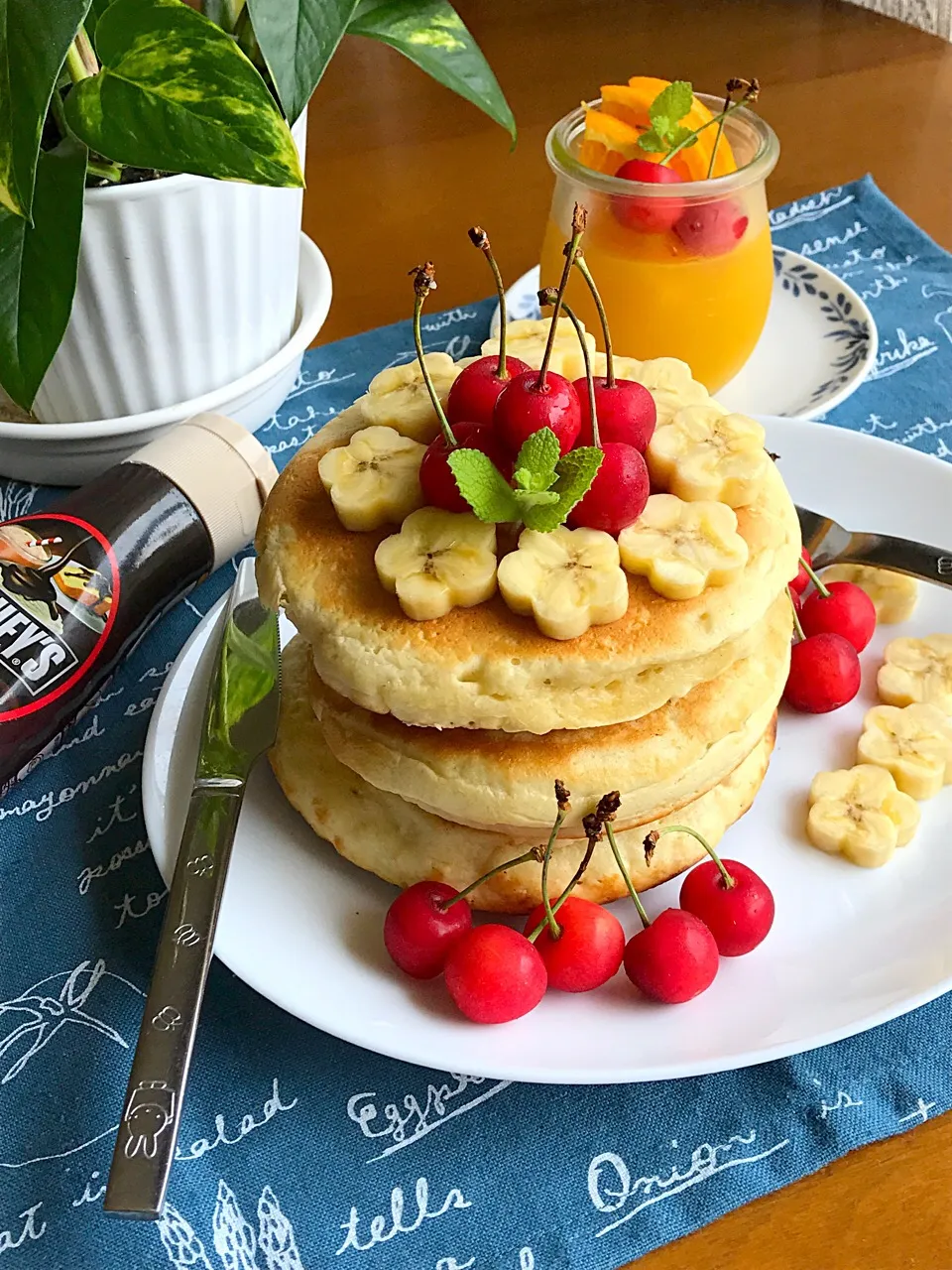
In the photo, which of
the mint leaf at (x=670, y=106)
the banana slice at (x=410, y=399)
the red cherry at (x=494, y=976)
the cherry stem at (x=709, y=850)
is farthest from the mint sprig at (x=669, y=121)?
the red cherry at (x=494, y=976)

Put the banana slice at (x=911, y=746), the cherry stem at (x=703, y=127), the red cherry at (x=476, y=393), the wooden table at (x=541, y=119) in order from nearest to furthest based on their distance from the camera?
the red cherry at (x=476, y=393)
the banana slice at (x=911, y=746)
the cherry stem at (x=703, y=127)
the wooden table at (x=541, y=119)

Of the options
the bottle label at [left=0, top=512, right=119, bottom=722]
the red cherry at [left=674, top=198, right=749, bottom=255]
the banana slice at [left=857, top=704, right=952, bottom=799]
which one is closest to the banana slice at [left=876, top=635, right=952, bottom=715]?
the banana slice at [left=857, top=704, right=952, bottom=799]

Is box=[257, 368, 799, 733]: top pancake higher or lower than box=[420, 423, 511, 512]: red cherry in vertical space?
lower

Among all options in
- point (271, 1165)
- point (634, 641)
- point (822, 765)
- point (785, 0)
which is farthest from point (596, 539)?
point (785, 0)

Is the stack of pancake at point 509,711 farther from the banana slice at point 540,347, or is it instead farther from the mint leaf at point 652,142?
the mint leaf at point 652,142

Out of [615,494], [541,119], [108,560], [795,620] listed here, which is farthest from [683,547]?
[541,119]

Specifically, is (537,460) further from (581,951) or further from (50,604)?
(50,604)

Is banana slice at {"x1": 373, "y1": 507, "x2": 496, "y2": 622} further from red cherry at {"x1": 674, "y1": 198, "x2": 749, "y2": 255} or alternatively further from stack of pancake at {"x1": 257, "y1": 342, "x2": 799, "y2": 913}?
red cherry at {"x1": 674, "y1": 198, "x2": 749, "y2": 255}
